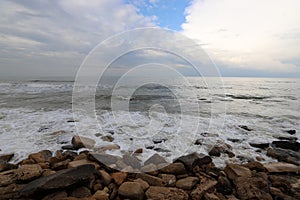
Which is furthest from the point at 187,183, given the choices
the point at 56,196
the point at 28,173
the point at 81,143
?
the point at 81,143

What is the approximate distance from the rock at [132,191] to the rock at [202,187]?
89cm

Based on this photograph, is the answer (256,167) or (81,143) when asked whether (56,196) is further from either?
(256,167)

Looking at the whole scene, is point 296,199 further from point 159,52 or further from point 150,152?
point 159,52

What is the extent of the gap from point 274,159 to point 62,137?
656 cm

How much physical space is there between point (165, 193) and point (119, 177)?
964 millimetres

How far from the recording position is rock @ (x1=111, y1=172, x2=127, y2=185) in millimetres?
3201

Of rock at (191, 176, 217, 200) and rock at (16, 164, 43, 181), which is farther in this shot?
rock at (16, 164, 43, 181)

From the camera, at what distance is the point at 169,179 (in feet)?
10.9

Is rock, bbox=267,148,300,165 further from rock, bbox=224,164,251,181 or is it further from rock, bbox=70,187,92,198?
rock, bbox=70,187,92,198

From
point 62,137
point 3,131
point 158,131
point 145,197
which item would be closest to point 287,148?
point 158,131

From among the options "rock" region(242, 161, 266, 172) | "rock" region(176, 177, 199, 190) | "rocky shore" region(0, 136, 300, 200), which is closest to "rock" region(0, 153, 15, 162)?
"rocky shore" region(0, 136, 300, 200)

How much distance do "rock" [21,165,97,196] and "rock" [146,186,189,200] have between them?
1136 mm

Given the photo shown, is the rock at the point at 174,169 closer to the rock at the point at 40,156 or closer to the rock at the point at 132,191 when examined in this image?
the rock at the point at 132,191

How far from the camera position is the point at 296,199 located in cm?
302
